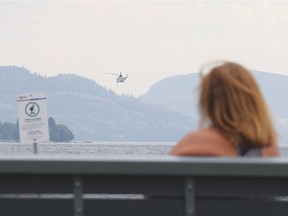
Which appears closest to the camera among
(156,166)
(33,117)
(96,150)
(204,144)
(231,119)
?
(156,166)

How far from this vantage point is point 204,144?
4.57 meters

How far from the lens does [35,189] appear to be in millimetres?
4574

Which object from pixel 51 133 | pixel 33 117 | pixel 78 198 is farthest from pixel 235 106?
pixel 51 133

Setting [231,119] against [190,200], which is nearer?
[190,200]

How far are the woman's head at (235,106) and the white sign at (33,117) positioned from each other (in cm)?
1096

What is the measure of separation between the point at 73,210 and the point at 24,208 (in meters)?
0.21

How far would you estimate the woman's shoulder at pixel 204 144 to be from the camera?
455cm

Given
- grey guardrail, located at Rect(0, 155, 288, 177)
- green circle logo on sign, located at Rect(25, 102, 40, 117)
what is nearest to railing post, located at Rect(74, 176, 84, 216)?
grey guardrail, located at Rect(0, 155, 288, 177)

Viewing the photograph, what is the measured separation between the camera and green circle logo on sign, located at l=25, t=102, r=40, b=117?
620 inches

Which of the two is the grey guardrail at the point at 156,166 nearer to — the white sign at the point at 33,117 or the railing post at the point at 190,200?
the railing post at the point at 190,200

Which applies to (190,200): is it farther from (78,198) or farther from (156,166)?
(78,198)

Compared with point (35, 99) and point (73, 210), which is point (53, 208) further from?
point (35, 99)

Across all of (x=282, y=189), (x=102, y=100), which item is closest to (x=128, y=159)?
(x=282, y=189)

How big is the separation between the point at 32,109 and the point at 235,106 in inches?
445
